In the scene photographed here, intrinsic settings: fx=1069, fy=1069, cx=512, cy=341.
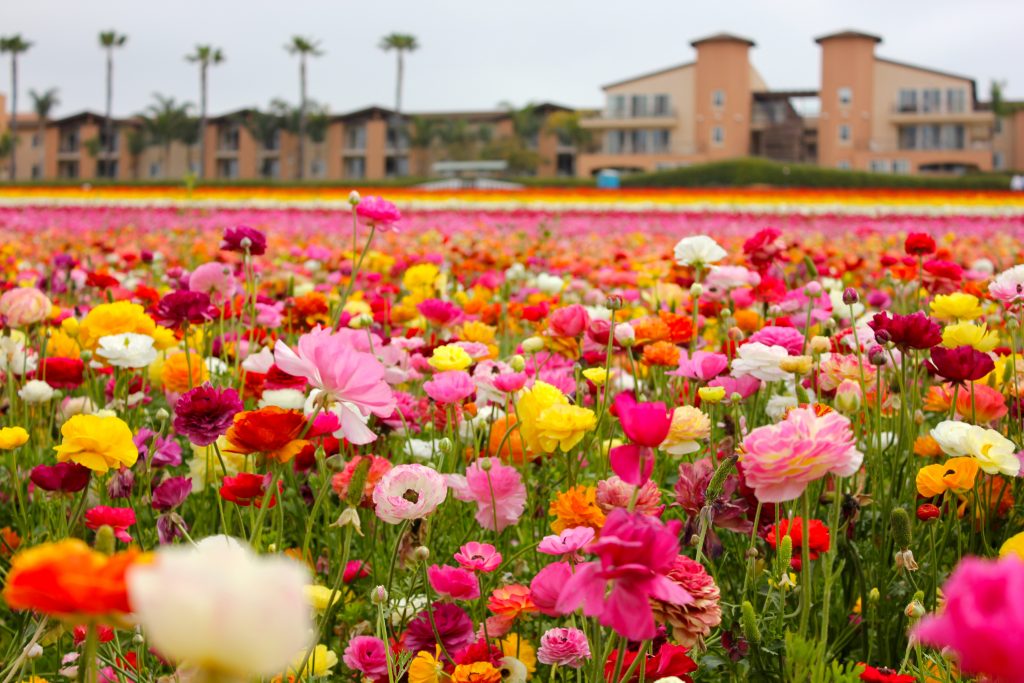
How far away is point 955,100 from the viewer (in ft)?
154

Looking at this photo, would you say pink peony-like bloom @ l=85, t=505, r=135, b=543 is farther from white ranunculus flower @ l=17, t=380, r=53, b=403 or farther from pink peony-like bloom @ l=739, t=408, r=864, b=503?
pink peony-like bloom @ l=739, t=408, r=864, b=503

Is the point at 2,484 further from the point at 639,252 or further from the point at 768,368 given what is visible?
the point at 639,252

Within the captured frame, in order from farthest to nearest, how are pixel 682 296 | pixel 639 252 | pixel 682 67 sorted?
pixel 682 67
pixel 639 252
pixel 682 296

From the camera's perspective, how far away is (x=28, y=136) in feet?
192

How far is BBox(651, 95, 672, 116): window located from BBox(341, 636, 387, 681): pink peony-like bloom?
48.7m

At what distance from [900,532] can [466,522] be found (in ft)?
2.36

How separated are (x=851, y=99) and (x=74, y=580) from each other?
4842cm

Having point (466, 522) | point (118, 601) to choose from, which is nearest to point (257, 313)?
point (466, 522)

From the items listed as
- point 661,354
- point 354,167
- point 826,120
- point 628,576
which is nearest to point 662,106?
point 826,120

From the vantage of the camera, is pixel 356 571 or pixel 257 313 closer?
pixel 356 571

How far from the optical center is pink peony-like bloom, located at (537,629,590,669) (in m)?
0.92

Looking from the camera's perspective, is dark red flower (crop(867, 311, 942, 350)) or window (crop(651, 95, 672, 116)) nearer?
dark red flower (crop(867, 311, 942, 350))

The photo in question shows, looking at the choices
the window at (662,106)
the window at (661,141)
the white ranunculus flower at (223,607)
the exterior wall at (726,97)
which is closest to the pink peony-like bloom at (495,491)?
the white ranunculus flower at (223,607)

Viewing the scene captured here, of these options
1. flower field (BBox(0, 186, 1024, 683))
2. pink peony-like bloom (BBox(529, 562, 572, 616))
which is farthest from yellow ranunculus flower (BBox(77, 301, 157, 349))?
pink peony-like bloom (BBox(529, 562, 572, 616))
